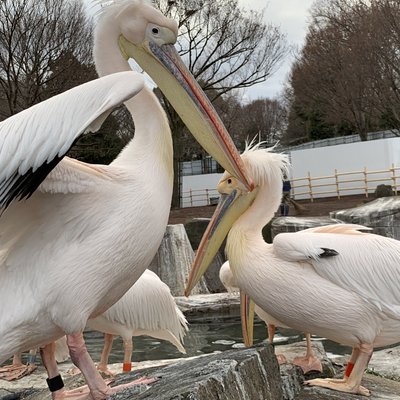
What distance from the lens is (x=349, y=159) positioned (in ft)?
74.2

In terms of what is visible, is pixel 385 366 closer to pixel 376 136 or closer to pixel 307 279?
pixel 307 279

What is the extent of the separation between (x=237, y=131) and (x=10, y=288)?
32374 mm

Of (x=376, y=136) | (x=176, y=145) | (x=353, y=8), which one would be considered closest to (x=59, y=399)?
(x=176, y=145)

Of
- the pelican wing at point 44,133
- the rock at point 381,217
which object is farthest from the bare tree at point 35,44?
the pelican wing at point 44,133

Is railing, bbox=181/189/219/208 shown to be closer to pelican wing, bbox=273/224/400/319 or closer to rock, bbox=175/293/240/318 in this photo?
rock, bbox=175/293/240/318

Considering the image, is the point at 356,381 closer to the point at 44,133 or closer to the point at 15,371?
the point at 44,133

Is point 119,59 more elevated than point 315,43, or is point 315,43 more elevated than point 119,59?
point 315,43

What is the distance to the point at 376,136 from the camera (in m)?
30.3

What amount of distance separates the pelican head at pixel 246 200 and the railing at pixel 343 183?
15.7 m

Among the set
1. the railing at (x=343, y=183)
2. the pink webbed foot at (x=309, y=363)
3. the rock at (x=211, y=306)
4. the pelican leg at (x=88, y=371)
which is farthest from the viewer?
the railing at (x=343, y=183)

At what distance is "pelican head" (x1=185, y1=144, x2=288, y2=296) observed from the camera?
440cm

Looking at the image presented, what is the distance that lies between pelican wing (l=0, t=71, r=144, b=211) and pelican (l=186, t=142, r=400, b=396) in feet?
6.07

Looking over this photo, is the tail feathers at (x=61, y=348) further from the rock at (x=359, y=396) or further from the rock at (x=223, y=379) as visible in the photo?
the rock at (x=359, y=396)

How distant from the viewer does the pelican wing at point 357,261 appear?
11.2 ft
